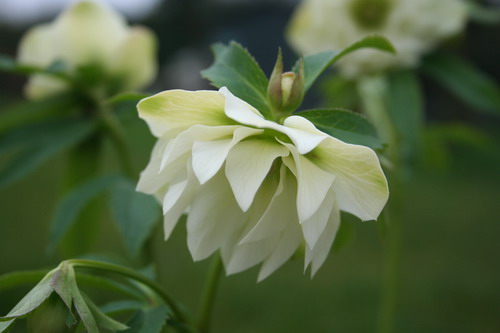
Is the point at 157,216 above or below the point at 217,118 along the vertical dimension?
below

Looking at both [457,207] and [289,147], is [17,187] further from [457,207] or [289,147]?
[289,147]

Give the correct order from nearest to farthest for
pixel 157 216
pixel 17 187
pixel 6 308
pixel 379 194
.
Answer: pixel 379 194 → pixel 157 216 → pixel 6 308 → pixel 17 187

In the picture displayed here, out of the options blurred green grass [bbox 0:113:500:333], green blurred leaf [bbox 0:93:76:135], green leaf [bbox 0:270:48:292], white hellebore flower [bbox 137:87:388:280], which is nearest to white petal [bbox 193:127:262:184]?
white hellebore flower [bbox 137:87:388:280]

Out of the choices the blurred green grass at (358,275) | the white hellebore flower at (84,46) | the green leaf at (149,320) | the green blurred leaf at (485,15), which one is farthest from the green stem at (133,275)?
the blurred green grass at (358,275)

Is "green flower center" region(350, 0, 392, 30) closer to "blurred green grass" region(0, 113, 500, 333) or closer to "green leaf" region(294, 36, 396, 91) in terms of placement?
"green leaf" region(294, 36, 396, 91)

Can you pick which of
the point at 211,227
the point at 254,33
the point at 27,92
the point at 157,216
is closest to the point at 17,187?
the point at 254,33

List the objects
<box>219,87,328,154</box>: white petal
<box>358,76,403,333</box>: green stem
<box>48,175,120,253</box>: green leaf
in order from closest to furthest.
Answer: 1. <box>219,87,328,154</box>: white petal
2. <box>48,175,120,253</box>: green leaf
3. <box>358,76,403,333</box>: green stem

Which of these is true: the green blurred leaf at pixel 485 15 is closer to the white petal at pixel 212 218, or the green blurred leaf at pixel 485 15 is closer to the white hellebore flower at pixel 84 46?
the white hellebore flower at pixel 84 46
